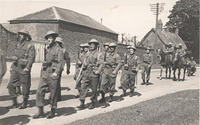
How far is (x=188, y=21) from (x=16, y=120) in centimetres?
5378

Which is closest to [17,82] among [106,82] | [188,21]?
[106,82]

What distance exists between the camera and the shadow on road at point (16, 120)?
6675 mm

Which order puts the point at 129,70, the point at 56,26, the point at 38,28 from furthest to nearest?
the point at 38,28
the point at 56,26
the point at 129,70

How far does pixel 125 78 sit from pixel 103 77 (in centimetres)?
178

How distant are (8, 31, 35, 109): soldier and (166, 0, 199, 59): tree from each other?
4991 centimetres

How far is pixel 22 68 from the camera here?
26.6 feet

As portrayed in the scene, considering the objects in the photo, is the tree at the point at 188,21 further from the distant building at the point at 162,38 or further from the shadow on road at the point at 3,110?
the shadow on road at the point at 3,110

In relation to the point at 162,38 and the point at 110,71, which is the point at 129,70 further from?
the point at 162,38

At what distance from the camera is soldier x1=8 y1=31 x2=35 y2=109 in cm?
804

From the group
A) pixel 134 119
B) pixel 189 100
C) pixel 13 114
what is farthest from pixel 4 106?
pixel 189 100

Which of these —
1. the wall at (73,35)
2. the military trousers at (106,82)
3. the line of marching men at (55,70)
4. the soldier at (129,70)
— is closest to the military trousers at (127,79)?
the soldier at (129,70)

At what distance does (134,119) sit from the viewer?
22.8 ft

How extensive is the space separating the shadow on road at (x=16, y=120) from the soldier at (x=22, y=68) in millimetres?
970

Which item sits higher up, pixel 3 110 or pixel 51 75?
pixel 51 75
